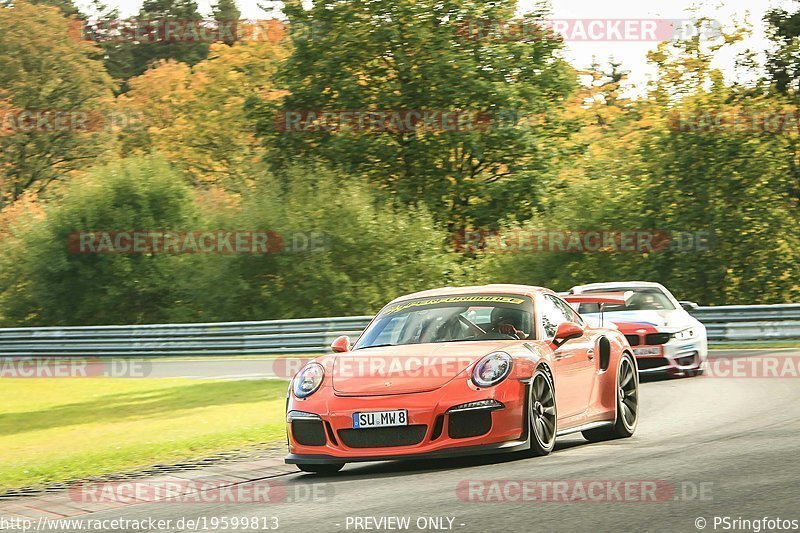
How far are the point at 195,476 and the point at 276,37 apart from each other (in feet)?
187

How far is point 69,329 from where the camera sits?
3109 centimetres

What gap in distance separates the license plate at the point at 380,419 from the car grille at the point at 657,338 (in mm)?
9044

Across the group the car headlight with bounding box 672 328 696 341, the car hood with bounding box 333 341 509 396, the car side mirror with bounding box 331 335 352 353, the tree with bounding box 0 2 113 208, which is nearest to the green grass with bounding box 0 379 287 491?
the car side mirror with bounding box 331 335 352 353

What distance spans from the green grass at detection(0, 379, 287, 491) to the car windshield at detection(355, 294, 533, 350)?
2.24 meters

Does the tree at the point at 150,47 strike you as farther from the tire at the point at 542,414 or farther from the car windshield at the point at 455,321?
the tire at the point at 542,414

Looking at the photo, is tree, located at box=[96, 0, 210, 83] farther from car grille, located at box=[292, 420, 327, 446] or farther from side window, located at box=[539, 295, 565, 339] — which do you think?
car grille, located at box=[292, 420, 327, 446]

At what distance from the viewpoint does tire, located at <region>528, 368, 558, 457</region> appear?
9172 mm

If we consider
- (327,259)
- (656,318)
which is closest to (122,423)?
(656,318)

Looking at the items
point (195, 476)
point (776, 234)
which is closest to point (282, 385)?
point (195, 476)

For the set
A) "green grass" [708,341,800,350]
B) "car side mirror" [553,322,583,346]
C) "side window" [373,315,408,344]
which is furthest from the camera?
"green grass" [708,341,800,350]

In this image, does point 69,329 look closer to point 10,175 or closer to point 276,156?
point 276,156

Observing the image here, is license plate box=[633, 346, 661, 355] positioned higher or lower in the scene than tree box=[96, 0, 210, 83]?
lower

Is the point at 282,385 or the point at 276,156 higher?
the point at 276,156

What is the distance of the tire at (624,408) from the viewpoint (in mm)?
10797
